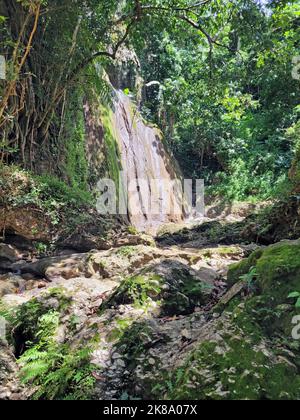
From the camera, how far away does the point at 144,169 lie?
1285 centimetres

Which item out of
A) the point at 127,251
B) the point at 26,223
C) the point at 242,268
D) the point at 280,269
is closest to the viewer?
the point at 280,269

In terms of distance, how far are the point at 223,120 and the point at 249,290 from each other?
15.6 metres

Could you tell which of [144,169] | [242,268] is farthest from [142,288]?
[144,169]

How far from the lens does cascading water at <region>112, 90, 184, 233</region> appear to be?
11.7 metres

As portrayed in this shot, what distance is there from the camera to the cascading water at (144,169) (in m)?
11.7

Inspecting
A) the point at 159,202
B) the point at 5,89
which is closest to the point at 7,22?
the point at 5,89

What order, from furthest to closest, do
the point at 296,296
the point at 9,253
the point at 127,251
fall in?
the point at 9,253, the point at 127,251, the point at 296,296

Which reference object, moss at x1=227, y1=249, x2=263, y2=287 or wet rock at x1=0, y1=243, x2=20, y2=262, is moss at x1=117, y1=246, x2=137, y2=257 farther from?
moss at x1=227, y1=249, x2=263, y2=287

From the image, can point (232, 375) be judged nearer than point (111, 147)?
Yes

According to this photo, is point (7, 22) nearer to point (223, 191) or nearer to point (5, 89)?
point (5, 89)

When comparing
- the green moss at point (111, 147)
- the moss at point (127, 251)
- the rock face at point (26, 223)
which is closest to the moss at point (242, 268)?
the moss at point (127, 251)

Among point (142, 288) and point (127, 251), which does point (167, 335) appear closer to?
point (142, 288)

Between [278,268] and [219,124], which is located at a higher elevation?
[219,124]

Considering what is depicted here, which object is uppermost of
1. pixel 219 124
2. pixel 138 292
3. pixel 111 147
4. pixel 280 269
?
pixel 219 124
